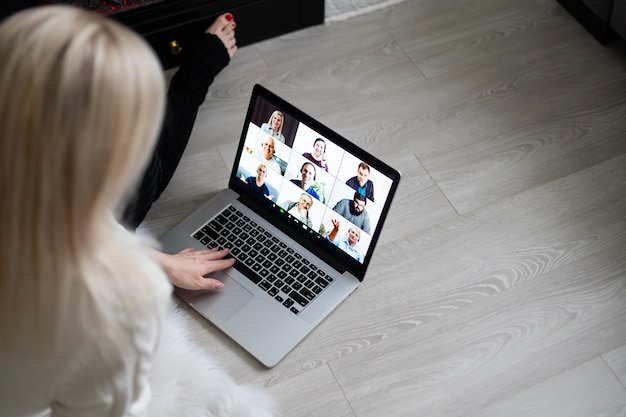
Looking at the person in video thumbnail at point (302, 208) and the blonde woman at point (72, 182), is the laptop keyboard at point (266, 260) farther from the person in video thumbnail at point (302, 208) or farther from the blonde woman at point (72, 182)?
the blonde woman at point (72, 182)

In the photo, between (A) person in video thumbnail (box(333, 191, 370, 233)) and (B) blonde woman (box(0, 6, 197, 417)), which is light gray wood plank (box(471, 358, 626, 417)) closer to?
(A) person in video thumbnail (box(333, 191, 370, 233))

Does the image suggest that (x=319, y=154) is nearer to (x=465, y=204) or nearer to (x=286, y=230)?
(x=286, y=230)

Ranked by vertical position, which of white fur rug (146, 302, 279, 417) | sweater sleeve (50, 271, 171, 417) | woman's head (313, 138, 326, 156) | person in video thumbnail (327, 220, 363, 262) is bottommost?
white fur rug (146, 302, 279, 417)

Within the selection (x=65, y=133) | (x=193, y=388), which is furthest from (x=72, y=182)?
(x=193, y=388)

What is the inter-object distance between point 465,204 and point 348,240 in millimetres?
324

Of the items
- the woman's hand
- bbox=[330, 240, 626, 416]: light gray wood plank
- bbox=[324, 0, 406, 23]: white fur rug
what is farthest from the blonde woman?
bbox=[324, 0, 406, 23]: white fur rug

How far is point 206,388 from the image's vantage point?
1.22 m

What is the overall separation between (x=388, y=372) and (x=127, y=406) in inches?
21.4

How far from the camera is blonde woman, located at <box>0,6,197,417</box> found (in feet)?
2.14

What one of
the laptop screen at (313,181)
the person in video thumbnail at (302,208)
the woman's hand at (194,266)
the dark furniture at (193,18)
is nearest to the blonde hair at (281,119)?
the laptop screen at (313,181)

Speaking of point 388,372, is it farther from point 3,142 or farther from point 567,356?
point 3,142

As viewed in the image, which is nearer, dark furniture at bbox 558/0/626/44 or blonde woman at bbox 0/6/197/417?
blonde woman at bbox 0/6/197/417

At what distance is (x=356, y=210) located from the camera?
4.25ft

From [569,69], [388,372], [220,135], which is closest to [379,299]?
[388,372]
